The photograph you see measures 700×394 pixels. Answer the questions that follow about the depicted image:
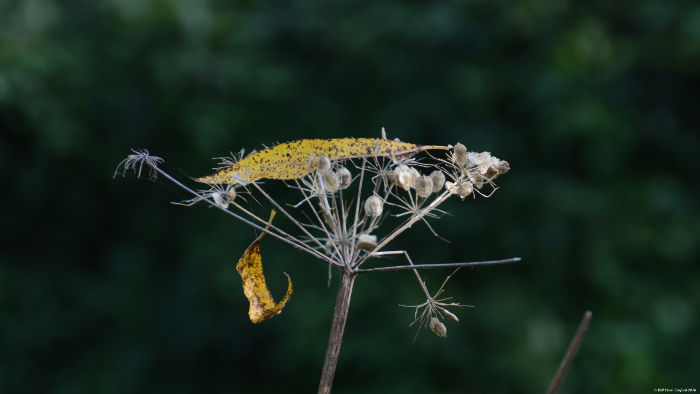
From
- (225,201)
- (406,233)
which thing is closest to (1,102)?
(406,233)

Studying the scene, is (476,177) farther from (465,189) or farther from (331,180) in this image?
(331,180)

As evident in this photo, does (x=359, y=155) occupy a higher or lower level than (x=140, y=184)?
lower

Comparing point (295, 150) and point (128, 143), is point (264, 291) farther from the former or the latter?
point (128, 143)

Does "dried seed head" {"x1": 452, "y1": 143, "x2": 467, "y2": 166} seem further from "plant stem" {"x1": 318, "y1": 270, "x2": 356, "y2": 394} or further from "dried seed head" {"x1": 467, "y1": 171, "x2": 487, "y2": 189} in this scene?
"plant stem" {"x1": 318, "y1": 270, "x2": 356, "y2": 394}

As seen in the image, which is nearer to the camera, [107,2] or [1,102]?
[1,102]

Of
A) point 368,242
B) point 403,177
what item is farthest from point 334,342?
point 403,177

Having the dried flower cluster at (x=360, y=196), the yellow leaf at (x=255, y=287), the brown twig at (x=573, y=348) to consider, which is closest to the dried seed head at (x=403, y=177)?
the dried flower cluster at (x=360, y=196)
